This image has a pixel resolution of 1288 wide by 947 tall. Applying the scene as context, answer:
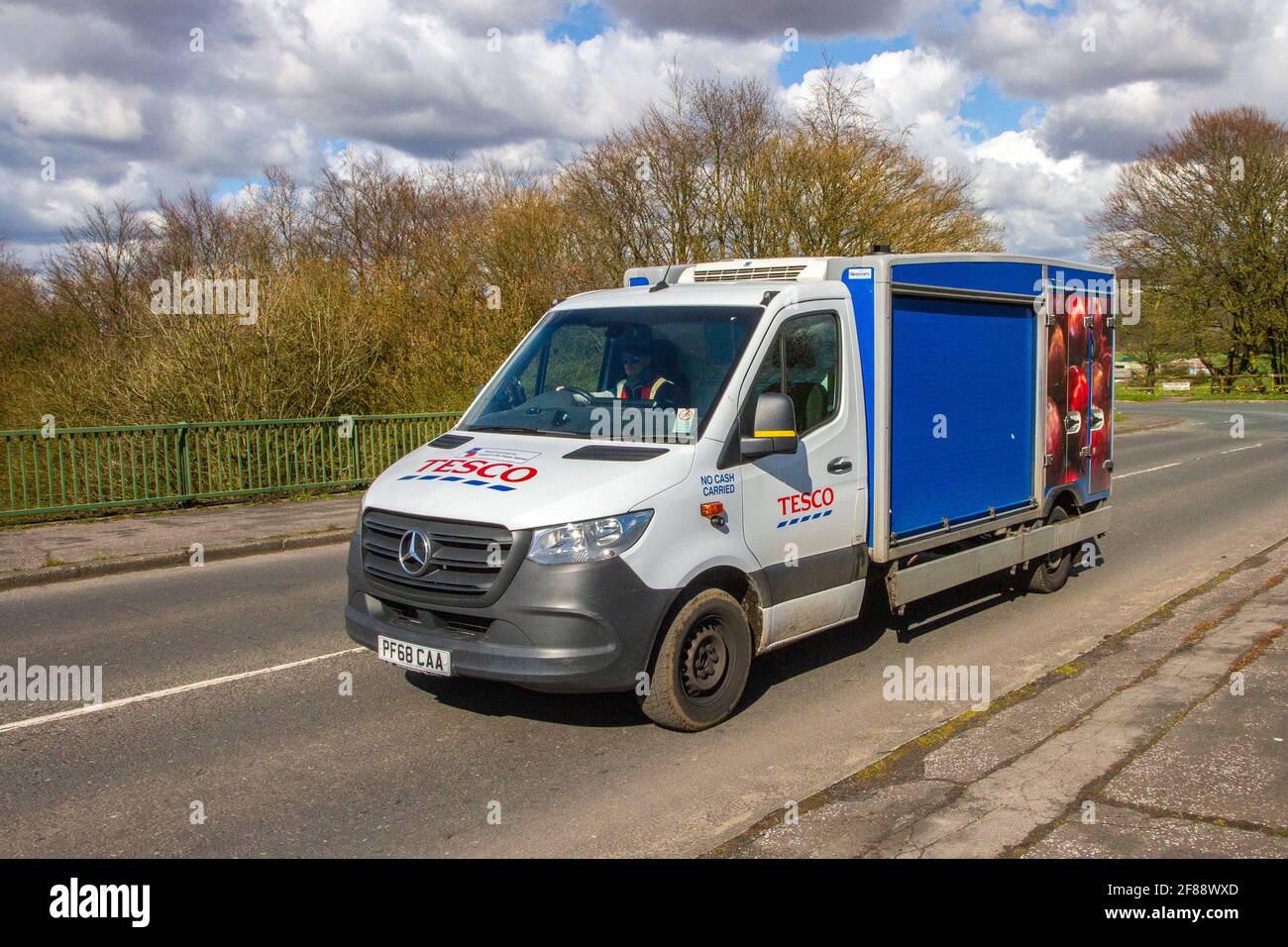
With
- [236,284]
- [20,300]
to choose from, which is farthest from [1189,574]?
[20,300]

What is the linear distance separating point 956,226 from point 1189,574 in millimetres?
16046

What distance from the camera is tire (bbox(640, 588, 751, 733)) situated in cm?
548

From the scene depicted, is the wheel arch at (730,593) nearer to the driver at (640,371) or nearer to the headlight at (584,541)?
the headlight at (584,541)

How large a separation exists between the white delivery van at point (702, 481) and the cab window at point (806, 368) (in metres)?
0.02

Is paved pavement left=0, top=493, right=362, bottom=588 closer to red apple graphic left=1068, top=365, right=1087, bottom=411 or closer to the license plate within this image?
the license plate

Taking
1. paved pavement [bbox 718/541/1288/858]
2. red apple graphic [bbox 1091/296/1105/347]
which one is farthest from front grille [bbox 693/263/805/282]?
red apple graphic [bbox 1091/296/1105/347]

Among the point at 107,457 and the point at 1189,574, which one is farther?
the point at 107,457

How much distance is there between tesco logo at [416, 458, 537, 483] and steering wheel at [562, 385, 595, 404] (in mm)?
777

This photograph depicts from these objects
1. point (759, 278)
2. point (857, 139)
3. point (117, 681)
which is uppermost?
point (857, 139)

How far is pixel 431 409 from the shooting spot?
19312mm

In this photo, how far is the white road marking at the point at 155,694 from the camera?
19.9 ft

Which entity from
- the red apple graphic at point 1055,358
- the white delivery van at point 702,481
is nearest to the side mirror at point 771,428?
the white delivery van at point 702,481

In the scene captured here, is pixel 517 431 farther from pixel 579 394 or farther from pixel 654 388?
pixel 654 388

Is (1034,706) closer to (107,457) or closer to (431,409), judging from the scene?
(107,457)
